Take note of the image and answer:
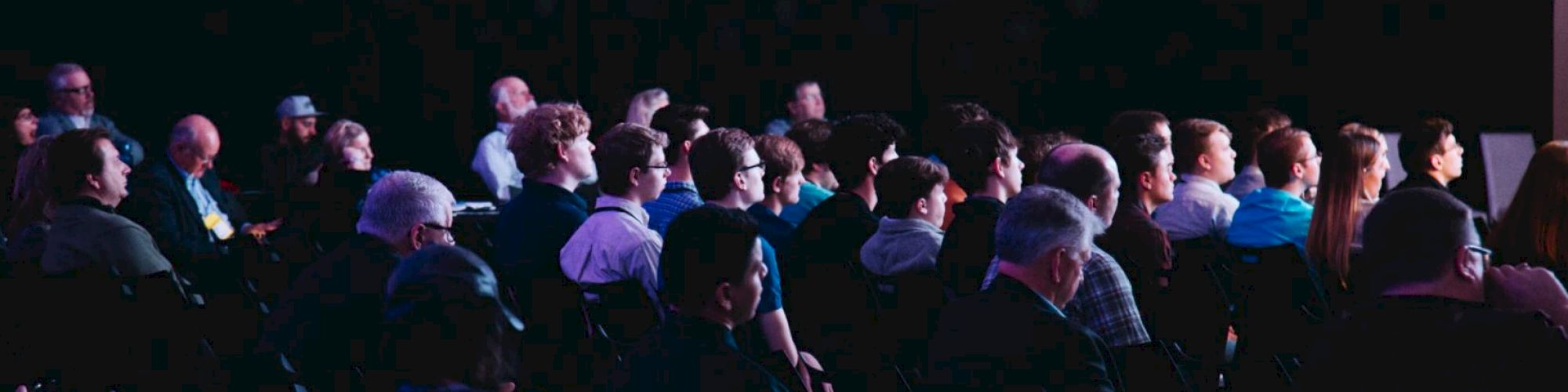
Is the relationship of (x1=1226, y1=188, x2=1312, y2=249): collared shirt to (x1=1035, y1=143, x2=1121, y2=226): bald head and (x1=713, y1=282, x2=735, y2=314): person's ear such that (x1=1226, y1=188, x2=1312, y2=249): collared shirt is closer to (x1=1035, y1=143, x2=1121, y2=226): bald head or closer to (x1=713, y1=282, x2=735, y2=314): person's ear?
(x1=1035, y1=143, x2=1121, y2=226): bald head

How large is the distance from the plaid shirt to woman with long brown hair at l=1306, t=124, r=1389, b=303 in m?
1.47

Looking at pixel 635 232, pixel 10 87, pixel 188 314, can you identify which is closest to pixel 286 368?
pixel 635 232

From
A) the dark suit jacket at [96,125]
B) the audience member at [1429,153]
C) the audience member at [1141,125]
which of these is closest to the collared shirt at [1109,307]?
the audience member at [1141,125]

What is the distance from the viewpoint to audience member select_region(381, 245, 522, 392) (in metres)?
2.57

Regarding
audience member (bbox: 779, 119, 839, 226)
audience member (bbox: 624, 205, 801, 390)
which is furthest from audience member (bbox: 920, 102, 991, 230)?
audience member (bbox: 624, 205, 801, 390)

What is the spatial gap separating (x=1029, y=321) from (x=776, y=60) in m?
8.22

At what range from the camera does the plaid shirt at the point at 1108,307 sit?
13.4 ft

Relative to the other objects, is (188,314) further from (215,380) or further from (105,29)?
(105,29)

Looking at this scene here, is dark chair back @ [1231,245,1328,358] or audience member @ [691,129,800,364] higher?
audience member @ [691,129,800,364]

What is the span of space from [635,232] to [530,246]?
1.35 ft

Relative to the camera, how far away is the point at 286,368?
147 inches

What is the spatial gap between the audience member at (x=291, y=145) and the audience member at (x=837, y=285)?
4804 millimetres

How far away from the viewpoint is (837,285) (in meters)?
4.80

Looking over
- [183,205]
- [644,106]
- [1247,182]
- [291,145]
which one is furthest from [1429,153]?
[291,145]
